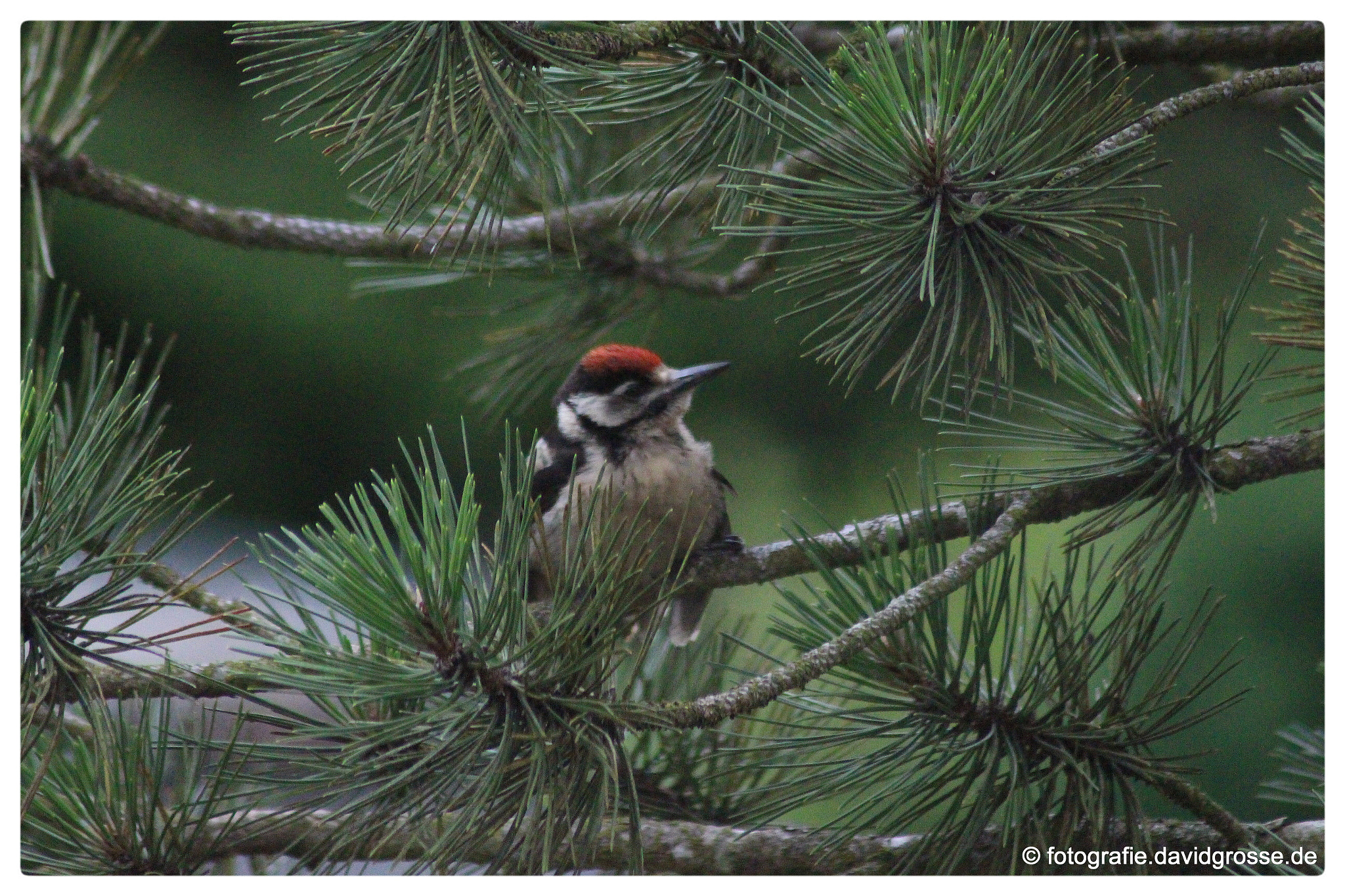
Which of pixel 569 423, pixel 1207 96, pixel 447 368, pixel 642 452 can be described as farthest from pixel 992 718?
pixel 447 368

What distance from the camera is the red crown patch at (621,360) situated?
5.15 feet

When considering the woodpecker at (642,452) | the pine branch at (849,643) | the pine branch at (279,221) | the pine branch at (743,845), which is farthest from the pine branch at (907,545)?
the pine branch at (279,221)

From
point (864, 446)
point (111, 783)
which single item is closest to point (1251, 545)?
point (864, 446)

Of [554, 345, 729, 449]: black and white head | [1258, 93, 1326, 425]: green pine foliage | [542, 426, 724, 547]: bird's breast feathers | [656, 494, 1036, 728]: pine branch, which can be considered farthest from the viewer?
[554, 345, 729, 449]: black and white head

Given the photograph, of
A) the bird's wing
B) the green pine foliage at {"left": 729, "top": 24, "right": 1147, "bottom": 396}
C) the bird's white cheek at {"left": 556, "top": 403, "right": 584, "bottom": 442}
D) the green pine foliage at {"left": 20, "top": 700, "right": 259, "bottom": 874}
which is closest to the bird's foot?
the bird's wing

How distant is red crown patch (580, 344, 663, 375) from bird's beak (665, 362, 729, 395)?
38mm

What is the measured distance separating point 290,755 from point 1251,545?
1.36 metres

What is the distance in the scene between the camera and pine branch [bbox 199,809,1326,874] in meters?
0.98

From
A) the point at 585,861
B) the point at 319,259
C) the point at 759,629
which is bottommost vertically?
the point at 585,861

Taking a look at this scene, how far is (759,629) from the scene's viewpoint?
196 cm

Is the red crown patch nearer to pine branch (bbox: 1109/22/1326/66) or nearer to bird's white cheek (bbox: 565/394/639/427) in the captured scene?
bird's white cheek (bbox: 565/394/639/427)

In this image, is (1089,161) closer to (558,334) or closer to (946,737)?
(946,737)

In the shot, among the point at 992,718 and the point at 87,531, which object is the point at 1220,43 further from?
the point at 87,531

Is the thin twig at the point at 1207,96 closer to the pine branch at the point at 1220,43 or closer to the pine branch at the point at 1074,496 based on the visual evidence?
the pine branch at the point at 1220,43
